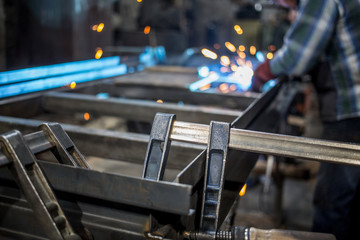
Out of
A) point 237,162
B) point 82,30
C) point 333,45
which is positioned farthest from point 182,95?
point 82,30

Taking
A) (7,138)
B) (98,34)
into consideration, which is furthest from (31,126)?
(98,34)

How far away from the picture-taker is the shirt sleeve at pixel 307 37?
2.25 meters

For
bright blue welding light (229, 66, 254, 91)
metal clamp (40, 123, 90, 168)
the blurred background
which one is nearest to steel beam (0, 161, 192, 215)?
metal clamp (40, 123, 90, 168)

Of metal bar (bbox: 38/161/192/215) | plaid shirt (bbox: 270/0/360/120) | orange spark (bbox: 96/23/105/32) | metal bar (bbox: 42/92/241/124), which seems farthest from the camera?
orange spark (bbox: 96/23/105/32)

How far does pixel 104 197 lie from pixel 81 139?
0.65 meters

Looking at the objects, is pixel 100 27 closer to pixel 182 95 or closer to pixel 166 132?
pixel 182 95

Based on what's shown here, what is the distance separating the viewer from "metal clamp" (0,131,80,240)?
865mm

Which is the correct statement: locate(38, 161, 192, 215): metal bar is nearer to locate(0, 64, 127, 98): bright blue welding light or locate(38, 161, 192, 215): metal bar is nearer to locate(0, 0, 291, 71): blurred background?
locate(0, 64, 127, 98): bright blue welding light

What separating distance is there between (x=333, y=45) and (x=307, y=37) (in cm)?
21

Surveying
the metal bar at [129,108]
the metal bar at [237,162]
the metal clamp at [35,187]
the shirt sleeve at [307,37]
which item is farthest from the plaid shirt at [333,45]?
the metal clamp at [35,187]

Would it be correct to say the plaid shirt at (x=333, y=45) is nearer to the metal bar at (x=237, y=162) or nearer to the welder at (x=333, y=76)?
the welder at (x=333, y=76)

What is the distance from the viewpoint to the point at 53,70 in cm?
228

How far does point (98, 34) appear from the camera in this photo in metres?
3.88

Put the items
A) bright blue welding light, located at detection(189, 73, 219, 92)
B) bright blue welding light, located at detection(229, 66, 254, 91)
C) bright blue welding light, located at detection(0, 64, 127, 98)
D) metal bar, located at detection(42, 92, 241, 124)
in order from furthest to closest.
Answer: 1. bright blue welding light, located at detection(229, 66, 254, 91)
2. bright blue welding light, located at detection(189, 73, 219, 92)
3. bright blue welding light, located at detection(0, 64, 127, 98)
4. metal bar, located at detection(42, 92, 241, 124)
